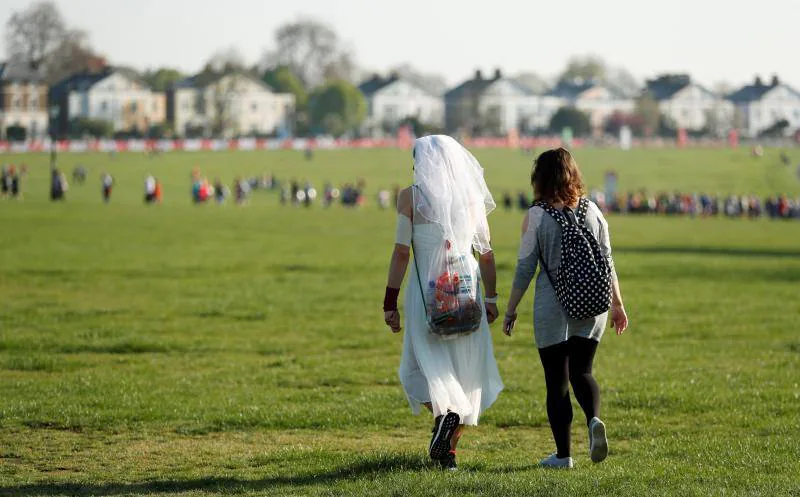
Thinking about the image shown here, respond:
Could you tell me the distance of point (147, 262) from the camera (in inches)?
1163

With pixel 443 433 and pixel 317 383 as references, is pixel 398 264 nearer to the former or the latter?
pixel 443 433

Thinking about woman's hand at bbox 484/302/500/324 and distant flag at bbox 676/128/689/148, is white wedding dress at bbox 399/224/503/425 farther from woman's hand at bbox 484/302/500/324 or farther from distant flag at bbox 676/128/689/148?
distant flag at bbox 676/128/689/148

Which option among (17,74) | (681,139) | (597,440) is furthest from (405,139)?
(597,440)

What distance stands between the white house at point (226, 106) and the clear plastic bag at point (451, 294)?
139423 millimetres

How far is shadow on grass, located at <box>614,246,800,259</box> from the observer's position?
119 feet

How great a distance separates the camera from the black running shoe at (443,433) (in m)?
7.91

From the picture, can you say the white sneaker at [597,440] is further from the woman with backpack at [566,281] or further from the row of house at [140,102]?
the row of house at [140,102]

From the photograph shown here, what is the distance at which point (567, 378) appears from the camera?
7.94 meters

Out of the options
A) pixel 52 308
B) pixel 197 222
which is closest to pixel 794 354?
pixel 52 308

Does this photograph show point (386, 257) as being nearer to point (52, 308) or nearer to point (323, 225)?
point (52, 308)

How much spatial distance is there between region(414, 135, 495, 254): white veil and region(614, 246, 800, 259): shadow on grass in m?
28.4

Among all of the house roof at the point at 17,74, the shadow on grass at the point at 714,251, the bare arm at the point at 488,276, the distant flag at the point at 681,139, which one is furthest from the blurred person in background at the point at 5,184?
the distant flag at the point at 681,139

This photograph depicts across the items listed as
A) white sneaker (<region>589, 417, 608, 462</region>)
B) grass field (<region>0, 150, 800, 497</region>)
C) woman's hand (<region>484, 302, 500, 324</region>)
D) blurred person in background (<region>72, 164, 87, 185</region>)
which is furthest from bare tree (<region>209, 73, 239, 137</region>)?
white sneaker (<region>589, 417, 608, 462</region>)

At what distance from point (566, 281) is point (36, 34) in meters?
137
